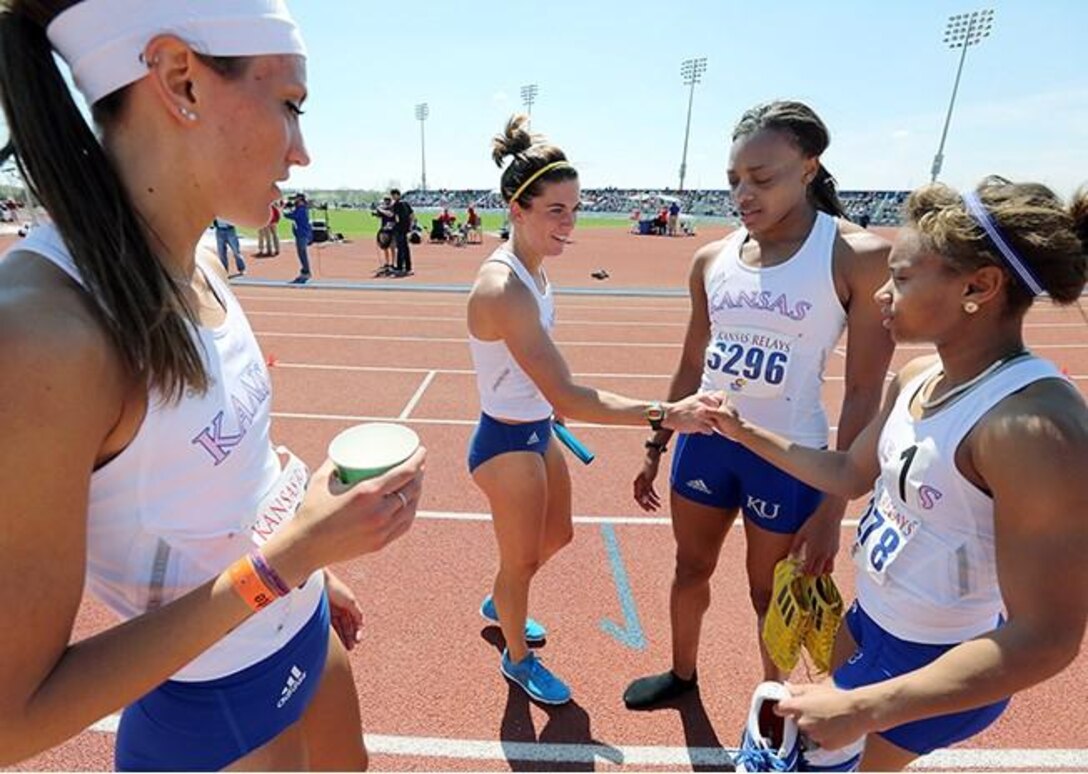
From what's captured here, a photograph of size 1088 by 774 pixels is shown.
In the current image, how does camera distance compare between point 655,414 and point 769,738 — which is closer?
point 769,738

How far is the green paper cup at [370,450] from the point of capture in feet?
3.54

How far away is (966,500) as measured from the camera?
58.0 inches

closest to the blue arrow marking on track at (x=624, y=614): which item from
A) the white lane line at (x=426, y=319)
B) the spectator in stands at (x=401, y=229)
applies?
the white lane line at (x=426, y=319)

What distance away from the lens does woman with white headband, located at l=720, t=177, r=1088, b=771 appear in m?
1.28

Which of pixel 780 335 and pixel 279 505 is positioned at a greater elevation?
pixel 780 335

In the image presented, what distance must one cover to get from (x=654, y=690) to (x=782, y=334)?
173 cm

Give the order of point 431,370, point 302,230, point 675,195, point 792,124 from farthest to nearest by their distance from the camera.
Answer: point 675,195 < point 302,230 < point 431,370 < point 792,124

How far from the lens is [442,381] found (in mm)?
7605

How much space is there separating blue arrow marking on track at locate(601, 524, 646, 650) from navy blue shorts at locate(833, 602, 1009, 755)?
1.65 meters

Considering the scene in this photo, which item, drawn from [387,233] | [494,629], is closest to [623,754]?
[494,629]

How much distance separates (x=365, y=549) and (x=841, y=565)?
149 inches

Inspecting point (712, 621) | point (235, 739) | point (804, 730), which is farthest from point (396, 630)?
point (804, 730)

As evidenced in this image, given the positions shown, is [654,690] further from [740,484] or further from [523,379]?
[523,379]

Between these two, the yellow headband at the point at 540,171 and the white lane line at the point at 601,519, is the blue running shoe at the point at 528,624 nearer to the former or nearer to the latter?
the white lane line at the point at 601,519
